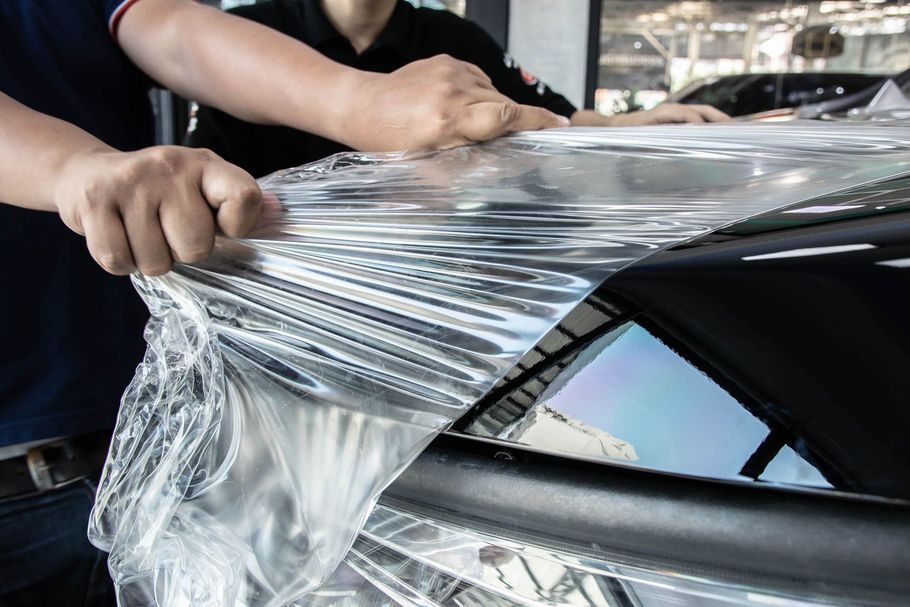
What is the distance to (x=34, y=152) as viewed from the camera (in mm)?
472

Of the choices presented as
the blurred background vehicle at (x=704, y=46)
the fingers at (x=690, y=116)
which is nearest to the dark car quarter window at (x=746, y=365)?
the fingers at (x=690, y=116)

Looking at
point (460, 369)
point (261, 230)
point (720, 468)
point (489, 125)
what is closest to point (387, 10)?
point (489, 125)

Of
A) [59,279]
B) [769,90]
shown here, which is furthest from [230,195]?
[769,90]

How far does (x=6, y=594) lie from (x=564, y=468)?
2.46ft

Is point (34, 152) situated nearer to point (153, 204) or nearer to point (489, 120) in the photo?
point (153, 204)

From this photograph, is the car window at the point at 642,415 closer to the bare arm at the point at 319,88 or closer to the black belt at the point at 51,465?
the bare arm at the point at 319,88

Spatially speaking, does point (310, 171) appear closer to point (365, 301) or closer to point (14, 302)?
point (365, 301)

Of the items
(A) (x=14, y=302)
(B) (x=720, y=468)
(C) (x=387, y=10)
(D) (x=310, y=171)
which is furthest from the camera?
(C) (x=387, y=10)

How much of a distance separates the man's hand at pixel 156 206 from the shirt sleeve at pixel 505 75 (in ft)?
3.08

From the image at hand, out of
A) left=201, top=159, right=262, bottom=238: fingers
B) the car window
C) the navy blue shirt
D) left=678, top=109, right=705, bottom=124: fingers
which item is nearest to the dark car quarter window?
the car window

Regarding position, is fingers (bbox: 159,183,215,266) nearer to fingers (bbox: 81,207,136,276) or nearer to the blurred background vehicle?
fingers (bbox: 81,207,136,276)

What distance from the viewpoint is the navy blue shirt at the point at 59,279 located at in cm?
74

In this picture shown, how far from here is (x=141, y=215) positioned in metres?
0.40

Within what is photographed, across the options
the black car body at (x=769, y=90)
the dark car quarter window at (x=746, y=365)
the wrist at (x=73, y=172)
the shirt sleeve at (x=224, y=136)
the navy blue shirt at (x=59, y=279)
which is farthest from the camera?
the black car body at (x=769, y=90)
